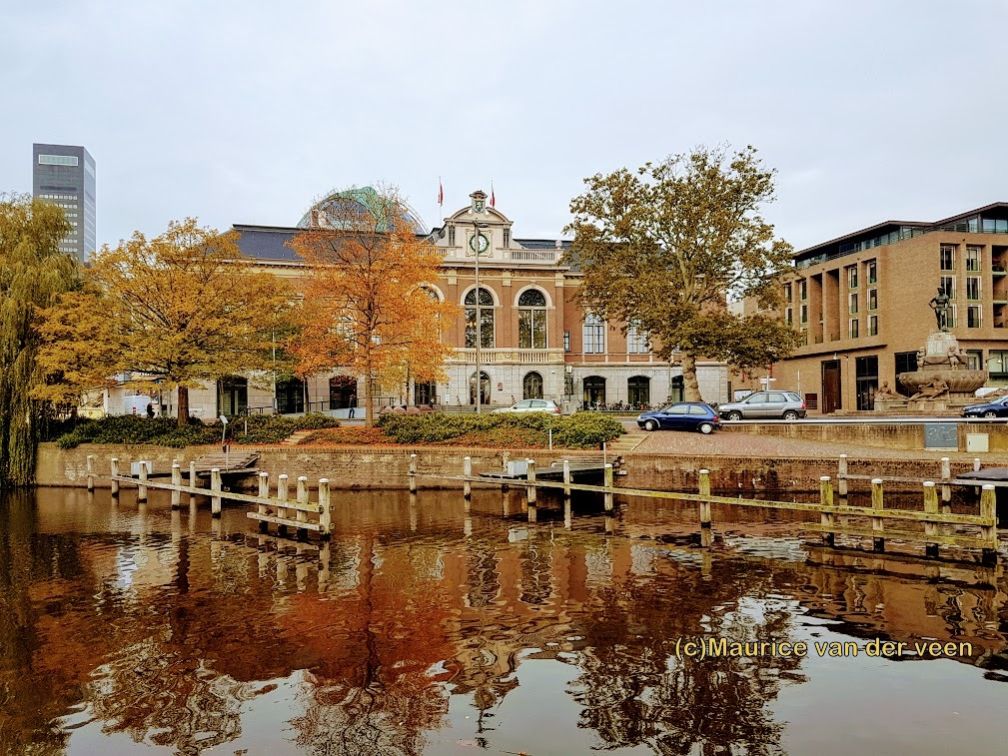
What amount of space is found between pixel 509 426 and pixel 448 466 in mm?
3355

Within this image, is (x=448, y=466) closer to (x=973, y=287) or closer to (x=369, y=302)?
(x=369, y=302)

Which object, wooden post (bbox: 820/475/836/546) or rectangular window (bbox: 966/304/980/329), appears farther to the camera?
rectangular window (bbox: 966/304/980/329)

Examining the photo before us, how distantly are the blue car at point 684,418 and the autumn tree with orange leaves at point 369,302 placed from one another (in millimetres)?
9614

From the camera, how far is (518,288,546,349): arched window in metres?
54.4

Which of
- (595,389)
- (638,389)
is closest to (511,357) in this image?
(595,389)

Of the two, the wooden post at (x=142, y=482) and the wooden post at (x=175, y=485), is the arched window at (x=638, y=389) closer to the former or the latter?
the wooden post at (x=142, y=482)

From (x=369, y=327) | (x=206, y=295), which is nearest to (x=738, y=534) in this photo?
(x=369, y=327)

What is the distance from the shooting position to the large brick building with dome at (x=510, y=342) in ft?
169

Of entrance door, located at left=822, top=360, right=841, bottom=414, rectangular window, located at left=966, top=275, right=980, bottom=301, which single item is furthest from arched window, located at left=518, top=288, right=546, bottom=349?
rectangular window, located at left=966, top=275, right=980, bottom=301

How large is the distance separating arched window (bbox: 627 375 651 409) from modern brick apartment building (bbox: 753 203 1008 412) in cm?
1376

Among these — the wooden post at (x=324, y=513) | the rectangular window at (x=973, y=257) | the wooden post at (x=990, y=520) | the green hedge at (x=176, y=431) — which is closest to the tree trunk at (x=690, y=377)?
the green hedge at (x=176, y=431)

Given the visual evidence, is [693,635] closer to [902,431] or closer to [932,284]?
[902,431]

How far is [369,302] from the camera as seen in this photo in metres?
31.3

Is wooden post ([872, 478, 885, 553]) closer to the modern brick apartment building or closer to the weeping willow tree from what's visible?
the weeping willow tree
